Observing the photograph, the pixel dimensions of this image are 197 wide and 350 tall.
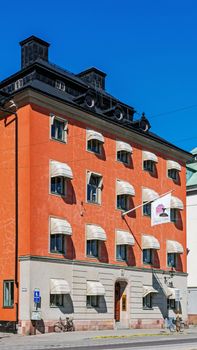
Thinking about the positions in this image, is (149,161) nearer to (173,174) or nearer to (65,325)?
(173,174)

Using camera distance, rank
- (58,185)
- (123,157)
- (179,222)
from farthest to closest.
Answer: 1. (179,222)
2. (123,157)
3. (58,185)

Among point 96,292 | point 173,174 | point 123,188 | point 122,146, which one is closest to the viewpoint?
point 96,292

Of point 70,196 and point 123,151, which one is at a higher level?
point 123,151

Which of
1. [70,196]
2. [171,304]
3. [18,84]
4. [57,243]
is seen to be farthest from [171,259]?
[18,84]

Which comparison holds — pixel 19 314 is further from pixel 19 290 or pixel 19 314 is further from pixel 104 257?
pixel 104 257

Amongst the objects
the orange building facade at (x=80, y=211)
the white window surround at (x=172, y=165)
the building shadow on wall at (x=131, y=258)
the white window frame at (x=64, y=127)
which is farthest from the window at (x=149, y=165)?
the white window frame at (x=64, y=127)

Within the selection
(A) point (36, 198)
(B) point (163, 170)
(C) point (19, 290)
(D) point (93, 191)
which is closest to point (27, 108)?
(A) point (36, 198)

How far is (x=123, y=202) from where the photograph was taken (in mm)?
46344

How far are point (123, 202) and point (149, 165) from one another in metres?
4.76

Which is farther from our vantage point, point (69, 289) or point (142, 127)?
point (142, 127)

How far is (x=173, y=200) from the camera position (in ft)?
164

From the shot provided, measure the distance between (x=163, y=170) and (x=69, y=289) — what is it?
52.1 feet

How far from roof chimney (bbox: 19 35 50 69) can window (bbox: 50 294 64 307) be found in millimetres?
19964

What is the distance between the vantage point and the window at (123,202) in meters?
45.8
